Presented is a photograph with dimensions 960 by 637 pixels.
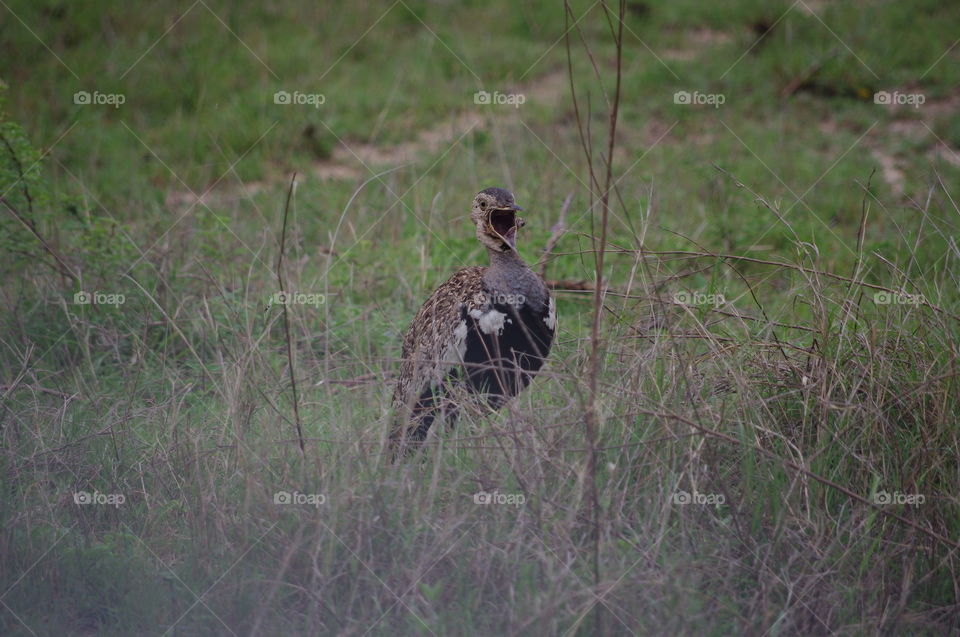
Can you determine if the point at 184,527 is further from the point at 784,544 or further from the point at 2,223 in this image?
the point at 2,223

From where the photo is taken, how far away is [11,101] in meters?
7.77

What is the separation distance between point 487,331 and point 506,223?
52cm

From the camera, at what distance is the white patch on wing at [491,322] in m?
3.50

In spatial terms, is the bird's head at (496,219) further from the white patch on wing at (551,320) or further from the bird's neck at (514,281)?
the white patch on wing at (551,320)

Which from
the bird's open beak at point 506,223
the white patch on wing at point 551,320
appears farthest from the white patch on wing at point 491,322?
the bird's open beak at point 506,223

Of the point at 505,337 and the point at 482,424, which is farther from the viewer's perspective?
the point at 505,337

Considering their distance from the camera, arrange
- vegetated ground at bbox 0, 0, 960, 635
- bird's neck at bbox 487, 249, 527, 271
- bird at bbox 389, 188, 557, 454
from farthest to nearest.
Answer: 1. bird's neck at bbox 487, 249, 527, 271
2. bird at bbox 389, 188, 557, 454
3. vegetated ground at bbox 0, 0, 960, 635

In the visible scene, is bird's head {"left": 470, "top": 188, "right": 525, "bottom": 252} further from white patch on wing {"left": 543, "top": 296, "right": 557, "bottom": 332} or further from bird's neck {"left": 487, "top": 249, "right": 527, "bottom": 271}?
white patch on wing {"left": 543, "top": 296, "right": 557, "bottom": 332}

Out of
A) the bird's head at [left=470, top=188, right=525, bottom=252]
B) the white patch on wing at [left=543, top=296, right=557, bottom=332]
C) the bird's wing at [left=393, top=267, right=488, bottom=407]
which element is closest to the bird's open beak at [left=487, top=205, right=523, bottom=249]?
the bird's head at [left=470, top=188, right=525, bottom=252]

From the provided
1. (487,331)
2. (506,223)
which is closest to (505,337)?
(487,331)

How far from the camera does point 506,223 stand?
378 centimetres

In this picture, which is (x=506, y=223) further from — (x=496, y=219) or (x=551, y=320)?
(x=551, y=320)

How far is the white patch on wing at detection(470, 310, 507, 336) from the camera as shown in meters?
3.50

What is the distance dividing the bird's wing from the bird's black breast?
0.04 metres
